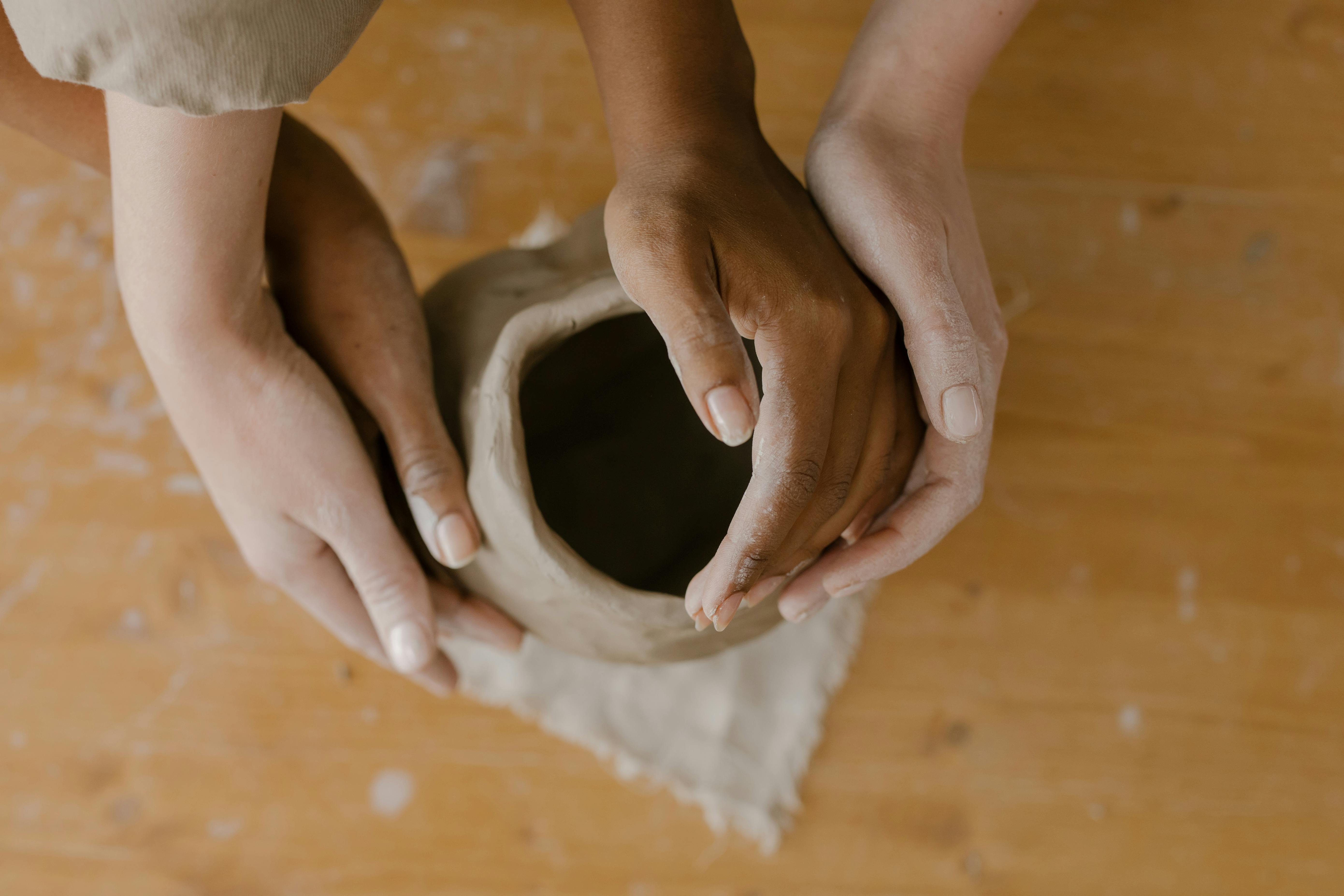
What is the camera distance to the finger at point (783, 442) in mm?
449

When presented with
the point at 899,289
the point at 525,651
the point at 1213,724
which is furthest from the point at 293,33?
the point at 1213,724

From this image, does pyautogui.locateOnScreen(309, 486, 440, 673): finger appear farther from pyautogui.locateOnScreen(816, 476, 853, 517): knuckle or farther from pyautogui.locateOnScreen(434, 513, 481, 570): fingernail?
pyautogui.locateOnScreen(816, 476, 853, 517): knuckle

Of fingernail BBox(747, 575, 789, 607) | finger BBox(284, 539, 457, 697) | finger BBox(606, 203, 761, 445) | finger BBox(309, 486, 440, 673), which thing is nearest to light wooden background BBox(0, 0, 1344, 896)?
finger BBox(284, 539, 457, 697)

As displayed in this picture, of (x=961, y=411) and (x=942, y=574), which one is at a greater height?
(x=961, y=411)

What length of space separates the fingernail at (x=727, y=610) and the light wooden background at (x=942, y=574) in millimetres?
449

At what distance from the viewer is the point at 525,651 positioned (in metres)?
0.86

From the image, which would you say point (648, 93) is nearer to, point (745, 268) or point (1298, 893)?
point (745, 268)

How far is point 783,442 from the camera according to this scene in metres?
0.45

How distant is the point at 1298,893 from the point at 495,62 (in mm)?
1154

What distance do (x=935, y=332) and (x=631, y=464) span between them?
0.28 m

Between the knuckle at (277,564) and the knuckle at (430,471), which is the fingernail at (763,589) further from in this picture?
the knuckle at (277,564)

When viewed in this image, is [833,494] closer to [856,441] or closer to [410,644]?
[856,441]

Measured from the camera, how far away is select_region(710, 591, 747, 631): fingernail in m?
0.47

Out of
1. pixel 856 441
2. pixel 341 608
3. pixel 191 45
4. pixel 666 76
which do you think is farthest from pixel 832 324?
pixel 341 608
